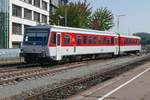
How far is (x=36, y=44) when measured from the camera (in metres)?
32.6

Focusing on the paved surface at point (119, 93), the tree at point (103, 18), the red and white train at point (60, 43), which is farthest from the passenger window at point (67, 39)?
the tree at point (103, 18)

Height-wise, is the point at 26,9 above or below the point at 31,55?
above

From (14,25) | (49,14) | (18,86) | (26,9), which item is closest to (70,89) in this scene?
(18,86)

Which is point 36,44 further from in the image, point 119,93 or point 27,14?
point 27,14

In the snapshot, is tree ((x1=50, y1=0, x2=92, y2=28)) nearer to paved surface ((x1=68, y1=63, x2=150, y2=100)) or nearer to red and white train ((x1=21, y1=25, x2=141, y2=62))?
red and white train ((x1=21, y1=25, x2=141, y2=62))

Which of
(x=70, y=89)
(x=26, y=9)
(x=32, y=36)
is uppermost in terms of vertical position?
(x=26, y=9)

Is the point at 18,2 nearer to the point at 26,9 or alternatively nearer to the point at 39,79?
the point at 26,9

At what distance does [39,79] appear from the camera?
23.1 m

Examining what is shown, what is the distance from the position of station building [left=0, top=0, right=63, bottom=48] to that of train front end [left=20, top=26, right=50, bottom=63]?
3790 cm

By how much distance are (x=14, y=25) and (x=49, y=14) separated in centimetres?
1898

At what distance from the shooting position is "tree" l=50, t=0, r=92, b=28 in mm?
81312

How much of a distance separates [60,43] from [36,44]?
6.56 feet

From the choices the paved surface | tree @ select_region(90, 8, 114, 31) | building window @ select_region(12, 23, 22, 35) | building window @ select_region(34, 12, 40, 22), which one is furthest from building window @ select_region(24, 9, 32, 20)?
the paved surface

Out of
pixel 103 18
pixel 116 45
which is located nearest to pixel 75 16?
pixel 103 18
